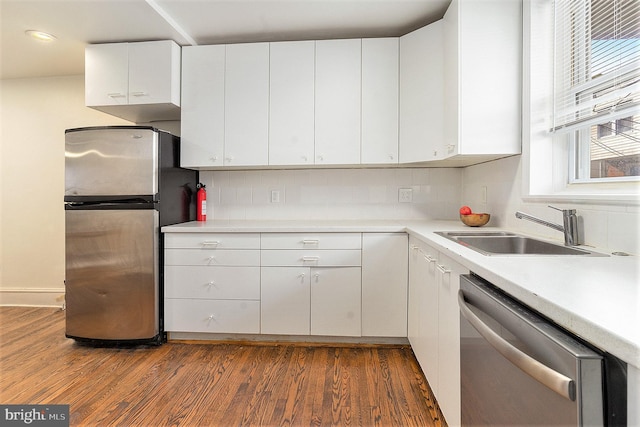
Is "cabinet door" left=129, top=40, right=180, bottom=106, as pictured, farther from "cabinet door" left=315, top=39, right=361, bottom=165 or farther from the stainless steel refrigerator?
"cabinet door" left=315, top=39, right=361, bottom=165

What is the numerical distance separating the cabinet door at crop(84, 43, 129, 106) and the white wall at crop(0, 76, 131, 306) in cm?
97

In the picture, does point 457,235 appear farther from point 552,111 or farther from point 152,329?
point 152,329

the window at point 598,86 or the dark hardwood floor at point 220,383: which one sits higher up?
the window at point 598,86

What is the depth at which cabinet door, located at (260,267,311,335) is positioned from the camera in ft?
7.41

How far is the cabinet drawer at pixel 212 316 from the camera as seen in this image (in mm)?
2293

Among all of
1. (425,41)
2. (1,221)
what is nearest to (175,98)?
(425,41)

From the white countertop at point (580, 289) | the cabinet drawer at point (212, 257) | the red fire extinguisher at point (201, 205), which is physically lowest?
the cabinet drawer at point (212, 257)

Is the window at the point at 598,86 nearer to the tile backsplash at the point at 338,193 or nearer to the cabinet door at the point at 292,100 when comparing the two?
the tile backsplash at the point at 338,193

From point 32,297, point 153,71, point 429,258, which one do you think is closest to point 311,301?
point 429,258

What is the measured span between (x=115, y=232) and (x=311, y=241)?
52.0 inches

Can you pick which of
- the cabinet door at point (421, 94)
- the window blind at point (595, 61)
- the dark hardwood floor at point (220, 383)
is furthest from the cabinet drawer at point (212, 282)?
the window blind at point (595, 61)

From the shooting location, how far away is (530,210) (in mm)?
1787

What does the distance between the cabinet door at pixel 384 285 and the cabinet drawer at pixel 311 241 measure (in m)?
0.08

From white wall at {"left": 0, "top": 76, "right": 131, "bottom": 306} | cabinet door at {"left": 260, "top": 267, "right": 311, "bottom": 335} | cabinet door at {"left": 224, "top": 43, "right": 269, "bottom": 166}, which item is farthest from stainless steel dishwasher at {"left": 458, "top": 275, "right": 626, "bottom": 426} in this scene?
white wall at {"left": 0, "top": 76, "right": 131, "bottom": 306}
